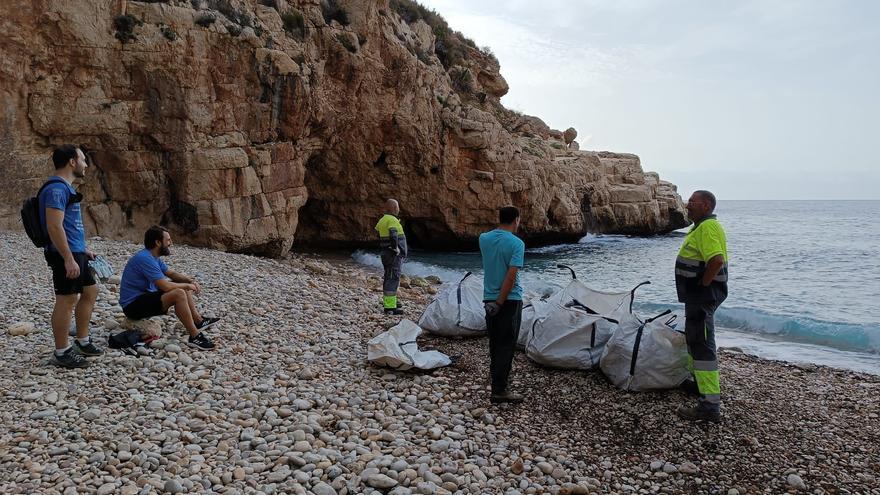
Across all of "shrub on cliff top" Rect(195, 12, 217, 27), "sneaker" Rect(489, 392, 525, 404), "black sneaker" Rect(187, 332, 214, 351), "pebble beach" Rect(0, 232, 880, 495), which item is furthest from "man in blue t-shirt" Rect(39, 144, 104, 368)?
"shrub on cliff top" Rect(195, 12, 217, 27)

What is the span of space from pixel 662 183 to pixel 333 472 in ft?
148

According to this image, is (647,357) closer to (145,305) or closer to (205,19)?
(145,305)

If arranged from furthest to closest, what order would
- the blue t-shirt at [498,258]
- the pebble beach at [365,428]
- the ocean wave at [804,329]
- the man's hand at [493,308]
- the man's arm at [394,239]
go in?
the ocean wave at [804,329], the man's arm at [394,239], the man's hand at [493,308], the blue t-shirt at [498,258], the pebble beach at [365,428]

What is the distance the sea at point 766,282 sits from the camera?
11969 millimetres

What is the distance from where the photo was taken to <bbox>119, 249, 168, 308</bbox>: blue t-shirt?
6328mm

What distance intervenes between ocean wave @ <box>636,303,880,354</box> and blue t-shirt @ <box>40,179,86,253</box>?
13642 millimetres

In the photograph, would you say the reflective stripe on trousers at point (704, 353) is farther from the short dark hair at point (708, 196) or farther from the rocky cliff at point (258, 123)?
the rocky cliff at point (258, 123)

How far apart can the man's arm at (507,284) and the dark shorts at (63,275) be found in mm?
4107

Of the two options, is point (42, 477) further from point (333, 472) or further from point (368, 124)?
point (368, 124)

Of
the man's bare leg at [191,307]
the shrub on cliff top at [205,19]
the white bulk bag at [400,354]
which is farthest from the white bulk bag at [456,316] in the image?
the shrub on cliff top at [205,19]

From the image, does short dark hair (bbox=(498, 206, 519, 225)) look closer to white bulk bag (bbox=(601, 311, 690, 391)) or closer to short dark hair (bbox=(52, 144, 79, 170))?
white bulk bag (bbox=(601, 311, 690, 391))

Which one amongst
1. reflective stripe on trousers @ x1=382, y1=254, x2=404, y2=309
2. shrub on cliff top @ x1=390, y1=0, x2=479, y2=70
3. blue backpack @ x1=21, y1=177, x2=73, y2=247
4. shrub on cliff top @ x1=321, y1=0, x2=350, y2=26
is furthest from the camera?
shrub on cliff top @ x1=390, y1=0, x2=479, y2=70

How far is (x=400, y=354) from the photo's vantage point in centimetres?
646

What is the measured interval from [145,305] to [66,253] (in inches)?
53.3
